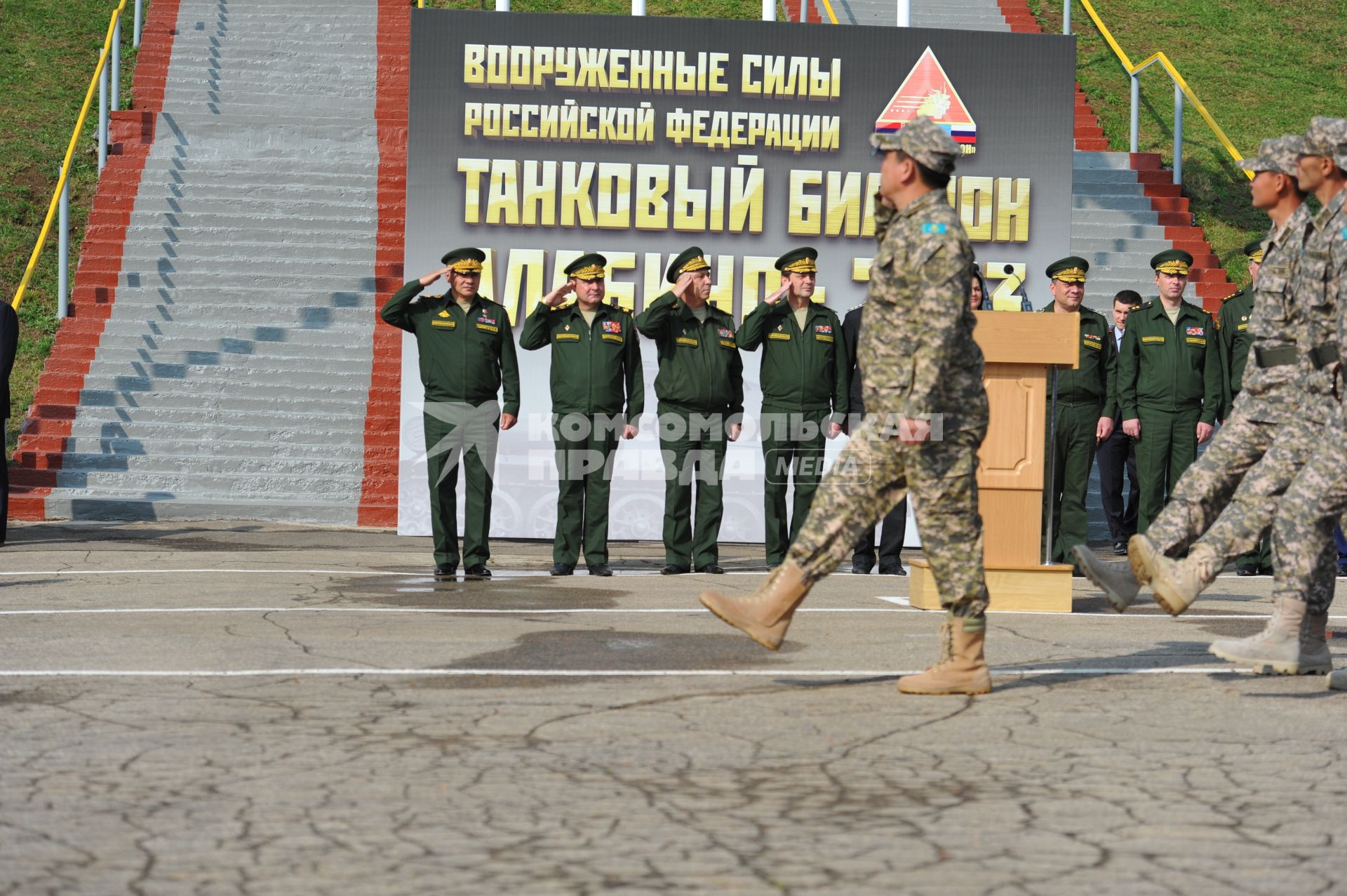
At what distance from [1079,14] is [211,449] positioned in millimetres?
18103

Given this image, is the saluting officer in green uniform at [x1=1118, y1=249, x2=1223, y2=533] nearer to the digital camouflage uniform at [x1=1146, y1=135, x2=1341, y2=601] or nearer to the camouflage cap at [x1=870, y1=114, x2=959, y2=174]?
the digital camouflage uniform at [x1=1146, y1=135, x2=1341, y2=601]

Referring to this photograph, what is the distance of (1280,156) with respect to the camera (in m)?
6.64

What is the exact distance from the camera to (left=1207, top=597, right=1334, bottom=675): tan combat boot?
6.44 m

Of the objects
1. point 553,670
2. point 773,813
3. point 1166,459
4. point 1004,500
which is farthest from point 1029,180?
point 773,813

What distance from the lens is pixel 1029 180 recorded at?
14.2m

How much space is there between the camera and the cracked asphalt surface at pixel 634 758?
3.92m

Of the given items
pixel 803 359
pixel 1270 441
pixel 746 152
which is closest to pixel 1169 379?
pixel 803 359

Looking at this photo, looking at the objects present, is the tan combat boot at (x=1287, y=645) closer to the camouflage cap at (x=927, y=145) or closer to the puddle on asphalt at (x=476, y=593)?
the camouflage cap at (x=927, y=145)

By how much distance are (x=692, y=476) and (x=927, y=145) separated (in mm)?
5988

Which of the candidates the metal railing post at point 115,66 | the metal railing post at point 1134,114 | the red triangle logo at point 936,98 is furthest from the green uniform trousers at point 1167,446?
the metal railing post at point 115,66

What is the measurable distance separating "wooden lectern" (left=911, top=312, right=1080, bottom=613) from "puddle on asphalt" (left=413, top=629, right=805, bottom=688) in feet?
6.83

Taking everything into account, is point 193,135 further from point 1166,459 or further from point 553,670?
point 553,670

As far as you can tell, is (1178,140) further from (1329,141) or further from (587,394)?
(1329,141)

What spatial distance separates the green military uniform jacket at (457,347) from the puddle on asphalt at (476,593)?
1.25m
